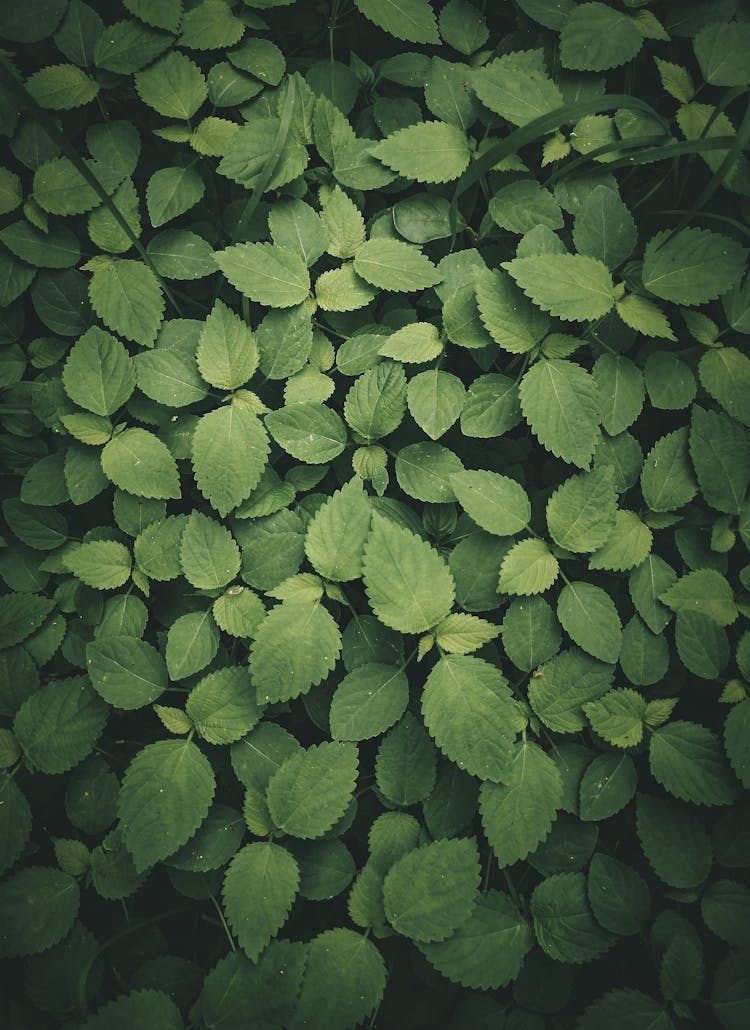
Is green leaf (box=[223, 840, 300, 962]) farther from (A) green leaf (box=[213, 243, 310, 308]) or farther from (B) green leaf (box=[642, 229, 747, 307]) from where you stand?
(B) green leaf (box=[642, 229, 747, 307])

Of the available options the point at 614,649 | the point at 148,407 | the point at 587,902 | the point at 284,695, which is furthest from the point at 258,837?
the point at 148,407

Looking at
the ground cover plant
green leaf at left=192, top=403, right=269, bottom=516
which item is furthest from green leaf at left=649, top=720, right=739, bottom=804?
green leaf at left=192, top=403, right=269, bottom=516

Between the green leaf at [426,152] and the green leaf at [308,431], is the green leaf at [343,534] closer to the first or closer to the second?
the green leaf at [308,431]

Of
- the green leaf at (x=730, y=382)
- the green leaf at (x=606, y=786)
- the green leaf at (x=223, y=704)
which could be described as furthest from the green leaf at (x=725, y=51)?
the green leaf at (x=223, y=704)

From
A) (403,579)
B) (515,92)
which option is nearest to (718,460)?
(403,579)

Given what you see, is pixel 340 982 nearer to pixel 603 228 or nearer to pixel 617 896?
pixel 617 896
